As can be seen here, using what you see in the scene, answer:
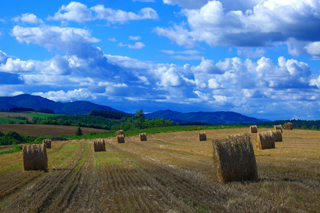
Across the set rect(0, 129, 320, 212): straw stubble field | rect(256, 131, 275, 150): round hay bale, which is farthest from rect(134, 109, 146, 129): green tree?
rect(0, 129, 320, 212): straw stubble field

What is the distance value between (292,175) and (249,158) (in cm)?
168

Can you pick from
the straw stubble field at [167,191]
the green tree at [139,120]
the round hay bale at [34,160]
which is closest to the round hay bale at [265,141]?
the straw stubble field at [167,191]

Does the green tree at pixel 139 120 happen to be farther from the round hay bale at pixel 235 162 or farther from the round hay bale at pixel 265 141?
the round hay bale at pixel 235 162

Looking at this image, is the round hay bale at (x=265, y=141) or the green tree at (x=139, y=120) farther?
the green tree at (x=139, y=120)

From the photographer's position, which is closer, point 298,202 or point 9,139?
point 298,202

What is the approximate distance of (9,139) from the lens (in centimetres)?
5372

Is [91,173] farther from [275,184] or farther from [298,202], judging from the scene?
[298,202]

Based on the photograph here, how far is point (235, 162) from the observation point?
35.5ft

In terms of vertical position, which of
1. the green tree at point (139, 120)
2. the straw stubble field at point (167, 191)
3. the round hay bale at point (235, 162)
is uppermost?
the green tree at point (139, 120)

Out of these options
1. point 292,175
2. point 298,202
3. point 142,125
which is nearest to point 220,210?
point 298,202

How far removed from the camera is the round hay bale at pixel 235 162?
423 inches

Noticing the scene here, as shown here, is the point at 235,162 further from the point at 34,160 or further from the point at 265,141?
the point at 265,141

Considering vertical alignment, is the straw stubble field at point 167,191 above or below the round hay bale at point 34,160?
below

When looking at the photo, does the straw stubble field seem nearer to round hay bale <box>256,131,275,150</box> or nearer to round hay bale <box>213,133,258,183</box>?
round hay bale <box>213,133,258,183</box>
